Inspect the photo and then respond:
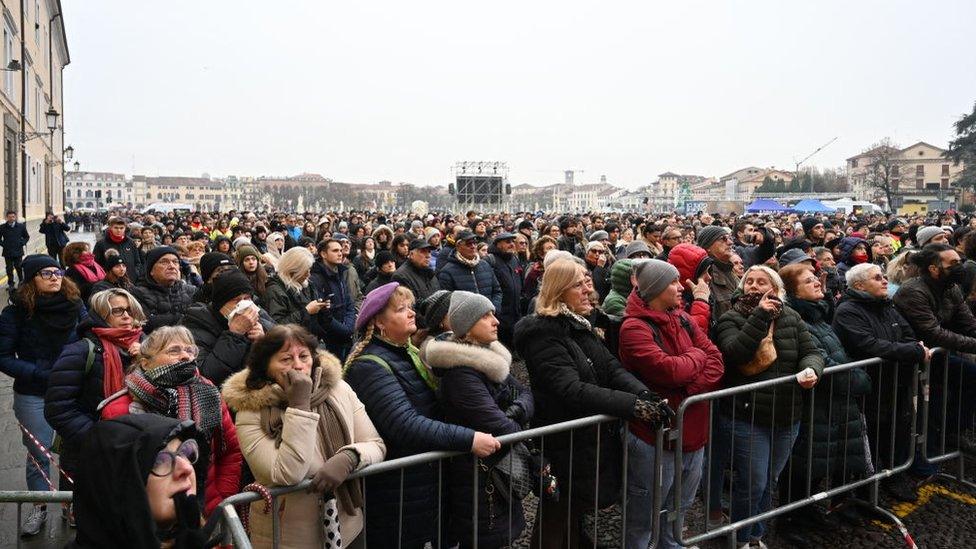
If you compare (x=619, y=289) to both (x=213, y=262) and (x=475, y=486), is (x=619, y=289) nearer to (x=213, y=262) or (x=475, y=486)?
(x=475, y=486)

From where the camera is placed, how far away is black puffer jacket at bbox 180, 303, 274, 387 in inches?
161

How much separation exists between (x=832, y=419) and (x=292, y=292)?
4.53 metres

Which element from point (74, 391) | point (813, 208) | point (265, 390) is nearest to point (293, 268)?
point (74, 391)

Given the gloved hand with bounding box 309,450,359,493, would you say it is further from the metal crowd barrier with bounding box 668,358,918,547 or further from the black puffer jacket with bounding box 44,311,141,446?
the metal crowd barrier with bounding box 668,358,918,547

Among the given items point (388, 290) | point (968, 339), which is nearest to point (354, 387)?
point (388, 290)

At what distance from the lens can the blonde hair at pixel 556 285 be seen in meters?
3.82

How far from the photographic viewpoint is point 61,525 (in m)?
4.78

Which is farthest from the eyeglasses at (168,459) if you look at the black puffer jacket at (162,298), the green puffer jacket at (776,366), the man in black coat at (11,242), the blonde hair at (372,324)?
the man in black coat at (11,242)

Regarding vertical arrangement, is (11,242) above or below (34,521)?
above

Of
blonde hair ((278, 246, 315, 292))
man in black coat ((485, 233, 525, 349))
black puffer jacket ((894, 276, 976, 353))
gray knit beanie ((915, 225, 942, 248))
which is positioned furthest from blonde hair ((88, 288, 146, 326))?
gray knit beanie ((915, 225, 942, 248))

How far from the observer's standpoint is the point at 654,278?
13.2ft

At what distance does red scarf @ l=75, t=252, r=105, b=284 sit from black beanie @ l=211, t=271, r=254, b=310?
121 inches

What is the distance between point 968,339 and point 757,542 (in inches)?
96.3

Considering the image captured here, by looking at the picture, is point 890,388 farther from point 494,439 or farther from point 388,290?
point 388,290
